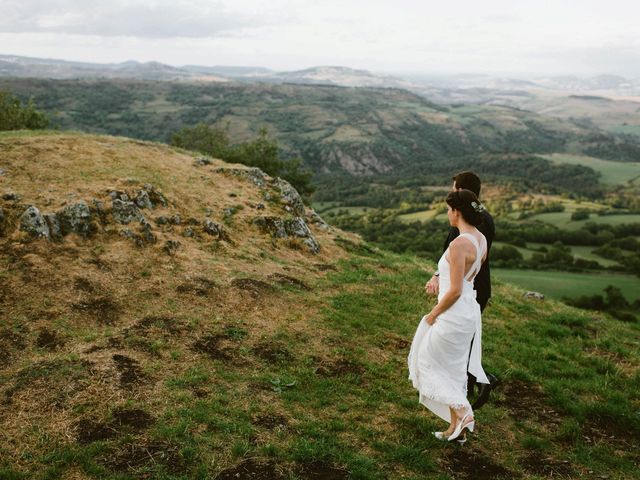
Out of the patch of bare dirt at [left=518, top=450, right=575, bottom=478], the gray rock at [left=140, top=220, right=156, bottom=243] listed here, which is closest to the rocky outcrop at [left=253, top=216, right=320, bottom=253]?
the gray rock at [left=140, top=220, right=156, bottom=243]

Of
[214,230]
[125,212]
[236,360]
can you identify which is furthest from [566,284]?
[236,360]

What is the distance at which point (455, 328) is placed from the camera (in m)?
7.09

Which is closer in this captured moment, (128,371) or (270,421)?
(270,421)

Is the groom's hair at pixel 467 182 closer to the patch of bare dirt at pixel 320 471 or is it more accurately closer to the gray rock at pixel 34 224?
the patch of bare dirt at pixel 320 471

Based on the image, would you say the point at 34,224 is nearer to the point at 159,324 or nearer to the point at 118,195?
the point at 118,195

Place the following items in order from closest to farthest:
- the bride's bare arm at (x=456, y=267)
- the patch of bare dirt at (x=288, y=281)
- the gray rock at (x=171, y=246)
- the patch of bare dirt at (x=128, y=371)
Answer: the bride's bare arm at (x=456, y=267)
the patch of bare dirt at (x=128, y=371)
the gray rock at (x=171, y=246)
the patch of bare dirt at (x=288, y=281)

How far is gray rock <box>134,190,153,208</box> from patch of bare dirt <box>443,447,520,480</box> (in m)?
13.2

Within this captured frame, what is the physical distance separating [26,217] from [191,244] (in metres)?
4.81

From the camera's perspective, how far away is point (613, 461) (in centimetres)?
790

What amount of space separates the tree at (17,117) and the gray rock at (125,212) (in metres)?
47.8

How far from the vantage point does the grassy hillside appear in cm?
704

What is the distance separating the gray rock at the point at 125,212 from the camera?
49.6 feet

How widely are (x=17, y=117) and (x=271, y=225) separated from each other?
166ft

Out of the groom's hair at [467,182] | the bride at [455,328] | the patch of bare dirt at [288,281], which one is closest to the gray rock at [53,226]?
the patch of bare dirt at [288,281]
